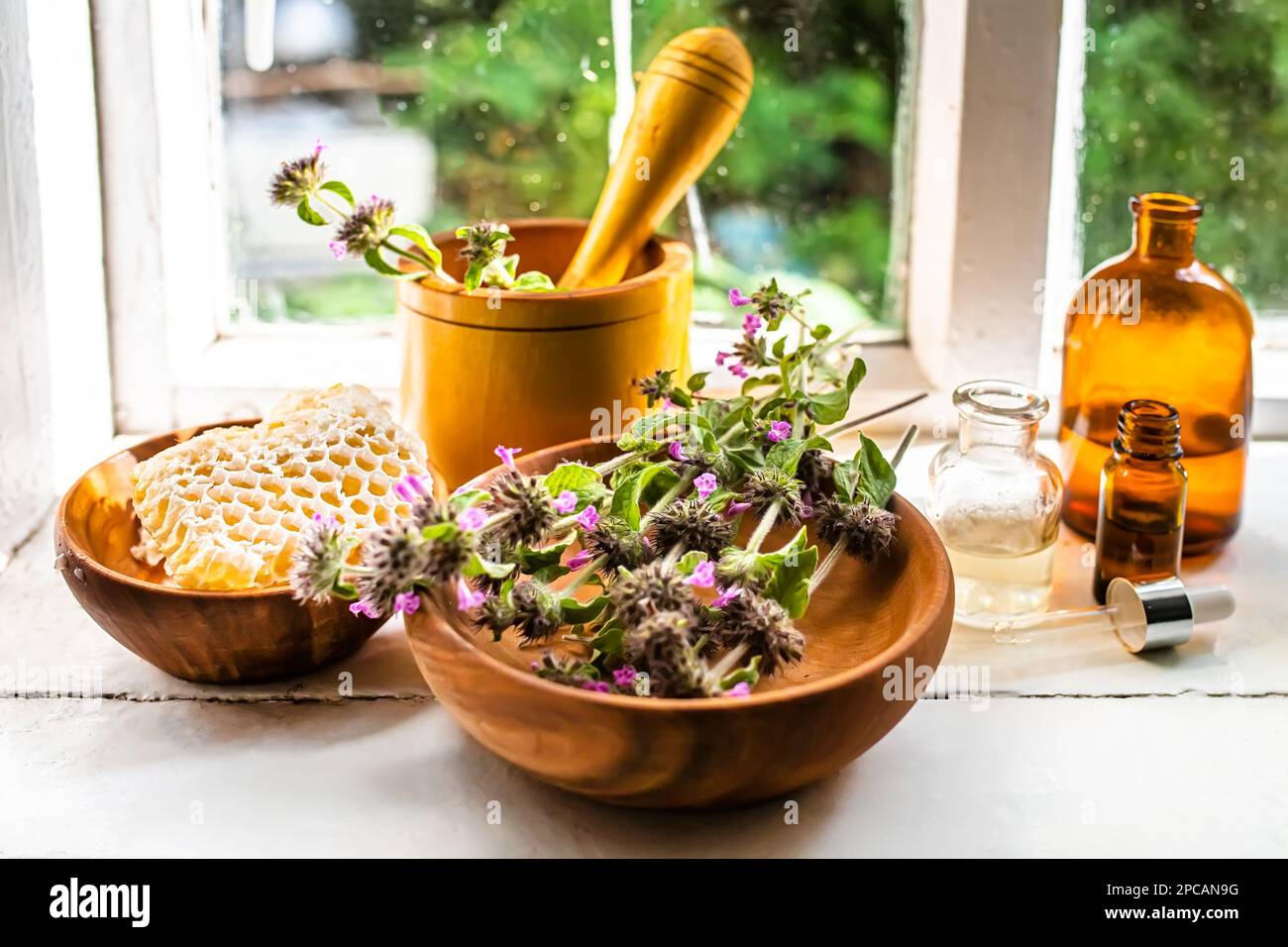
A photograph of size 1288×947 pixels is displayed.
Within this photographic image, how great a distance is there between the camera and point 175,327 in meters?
1.16

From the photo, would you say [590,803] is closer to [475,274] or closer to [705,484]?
[705,484]

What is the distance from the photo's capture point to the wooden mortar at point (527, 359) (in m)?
0.90

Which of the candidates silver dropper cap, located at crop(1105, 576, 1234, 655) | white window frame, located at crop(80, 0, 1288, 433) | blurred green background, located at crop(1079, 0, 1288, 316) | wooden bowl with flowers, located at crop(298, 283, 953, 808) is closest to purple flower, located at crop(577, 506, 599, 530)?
wooden bowl with flowers, located at crop(298, 283, 953, 808)

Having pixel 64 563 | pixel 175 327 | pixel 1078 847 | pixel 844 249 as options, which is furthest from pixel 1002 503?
pixel 175 327

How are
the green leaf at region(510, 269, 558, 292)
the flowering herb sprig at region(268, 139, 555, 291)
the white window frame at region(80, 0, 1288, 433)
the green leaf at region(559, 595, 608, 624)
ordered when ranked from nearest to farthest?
the green leaf at region(559, 595, 608, 624) < the flowering herb sprig at region(268, 139, 555, 291) < the green leaf at region(510, 269, 558, 292) < the white window frame at region(80, 0, 1288, 433)

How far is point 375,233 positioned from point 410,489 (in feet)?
0.78

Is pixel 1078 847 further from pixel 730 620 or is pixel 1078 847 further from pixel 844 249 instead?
pixel 844 249

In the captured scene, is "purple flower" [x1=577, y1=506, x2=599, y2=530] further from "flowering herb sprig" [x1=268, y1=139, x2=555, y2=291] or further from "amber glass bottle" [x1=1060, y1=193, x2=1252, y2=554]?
"amber glass bottle" [x1=1060, y1=193, x2=1252, y2=554]

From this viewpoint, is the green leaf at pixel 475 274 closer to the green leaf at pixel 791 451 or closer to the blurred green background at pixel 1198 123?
the green leaf at pixel 791 451

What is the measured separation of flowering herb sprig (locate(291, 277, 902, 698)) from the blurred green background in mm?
420

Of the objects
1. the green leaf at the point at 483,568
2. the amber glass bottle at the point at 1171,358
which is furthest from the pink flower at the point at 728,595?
the amber glass bottle at the point at 1171,358

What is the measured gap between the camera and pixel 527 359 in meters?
0.90

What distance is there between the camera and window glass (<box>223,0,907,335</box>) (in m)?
1.15

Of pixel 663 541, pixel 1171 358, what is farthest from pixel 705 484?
pixel 1171 358
